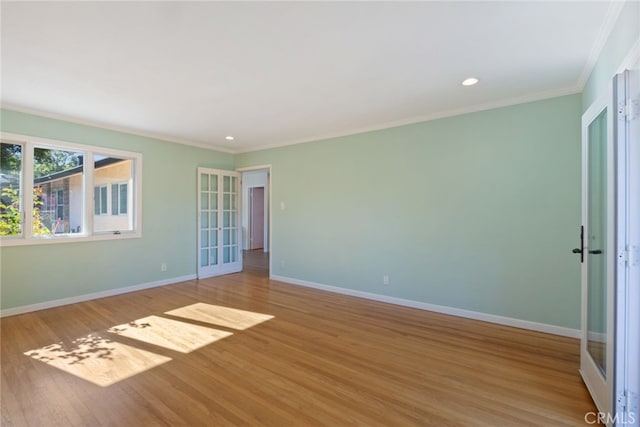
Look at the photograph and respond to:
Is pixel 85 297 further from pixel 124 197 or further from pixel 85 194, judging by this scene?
pixel 124 197

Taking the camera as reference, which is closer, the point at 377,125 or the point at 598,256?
the point at 598,256

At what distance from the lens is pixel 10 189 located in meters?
3.62

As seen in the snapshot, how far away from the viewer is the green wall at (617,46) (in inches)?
64.6

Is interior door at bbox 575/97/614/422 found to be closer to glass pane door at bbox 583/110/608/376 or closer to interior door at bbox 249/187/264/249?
glass pane door at bbox 583/110/608/376

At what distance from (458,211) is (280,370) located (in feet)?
9.09

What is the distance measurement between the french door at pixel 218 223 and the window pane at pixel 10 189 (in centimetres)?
245

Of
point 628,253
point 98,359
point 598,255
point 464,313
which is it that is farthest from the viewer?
point 464,313

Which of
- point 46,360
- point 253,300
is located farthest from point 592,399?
point 46,360

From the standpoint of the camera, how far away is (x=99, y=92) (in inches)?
123

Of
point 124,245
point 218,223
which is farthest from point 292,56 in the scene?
point 218,223

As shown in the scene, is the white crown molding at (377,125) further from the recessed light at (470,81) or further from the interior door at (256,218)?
the interior door at (256,218)

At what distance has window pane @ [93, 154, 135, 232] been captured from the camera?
14.6ft

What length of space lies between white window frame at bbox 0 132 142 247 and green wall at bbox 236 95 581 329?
2729 millimetres

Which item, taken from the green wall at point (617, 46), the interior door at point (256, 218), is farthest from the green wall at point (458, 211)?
the interior door at point (256, 218)
